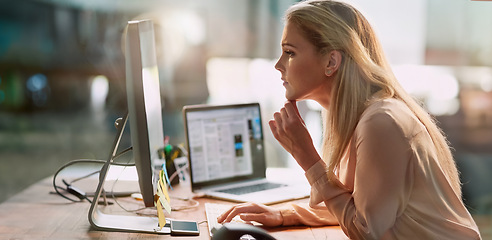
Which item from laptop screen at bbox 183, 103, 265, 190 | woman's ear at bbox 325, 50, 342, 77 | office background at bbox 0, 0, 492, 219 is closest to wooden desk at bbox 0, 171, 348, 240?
laptop screen at bbox 183, 103, 265, 190

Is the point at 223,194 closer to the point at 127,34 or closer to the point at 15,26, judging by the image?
the point at 127,34

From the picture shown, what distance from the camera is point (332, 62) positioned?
1154 millimetres

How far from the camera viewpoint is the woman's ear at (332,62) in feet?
3.75

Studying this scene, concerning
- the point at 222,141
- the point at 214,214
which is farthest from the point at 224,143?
the point at 214,214

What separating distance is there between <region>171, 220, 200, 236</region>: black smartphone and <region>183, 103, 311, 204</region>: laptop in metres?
0.33

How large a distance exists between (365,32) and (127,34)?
1.73 ft

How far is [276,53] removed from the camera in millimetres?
3465

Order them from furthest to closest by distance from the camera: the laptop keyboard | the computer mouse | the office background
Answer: the office background → the laptop keyboard → the computer mouse

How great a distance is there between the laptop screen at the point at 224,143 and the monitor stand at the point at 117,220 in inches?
15.7

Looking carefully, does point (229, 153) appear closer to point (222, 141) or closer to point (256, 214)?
point (222, 141)

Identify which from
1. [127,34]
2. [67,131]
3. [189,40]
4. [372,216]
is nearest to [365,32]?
[372,216]

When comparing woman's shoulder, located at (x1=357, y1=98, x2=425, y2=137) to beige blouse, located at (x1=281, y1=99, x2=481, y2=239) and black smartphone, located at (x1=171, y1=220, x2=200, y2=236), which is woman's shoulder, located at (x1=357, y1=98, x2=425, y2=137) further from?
Answer: black smartphone, located at (x1=171, y1=220, x2=200, y2=236)

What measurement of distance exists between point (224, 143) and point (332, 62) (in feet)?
2.26

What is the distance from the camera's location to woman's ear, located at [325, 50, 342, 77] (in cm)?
114
